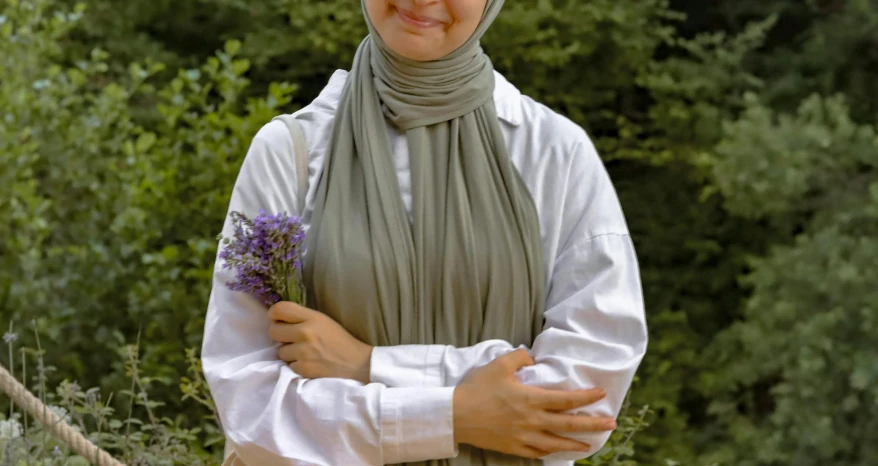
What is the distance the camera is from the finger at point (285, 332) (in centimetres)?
181

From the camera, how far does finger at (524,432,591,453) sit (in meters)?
1.80

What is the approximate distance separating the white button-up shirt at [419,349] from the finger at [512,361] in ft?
0.06

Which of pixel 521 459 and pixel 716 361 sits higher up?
pixel 521 459

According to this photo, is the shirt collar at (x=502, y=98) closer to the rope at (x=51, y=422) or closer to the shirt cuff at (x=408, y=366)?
the shirt cuff at (x=408, y=366)

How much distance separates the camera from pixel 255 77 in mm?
6160

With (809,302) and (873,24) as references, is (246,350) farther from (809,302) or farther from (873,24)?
(873,24)

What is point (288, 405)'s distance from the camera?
5.98 ft

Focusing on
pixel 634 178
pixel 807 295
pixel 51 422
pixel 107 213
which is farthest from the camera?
pixel 634 178

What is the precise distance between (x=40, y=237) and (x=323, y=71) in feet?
6.51

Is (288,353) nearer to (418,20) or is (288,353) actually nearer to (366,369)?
(366,369)

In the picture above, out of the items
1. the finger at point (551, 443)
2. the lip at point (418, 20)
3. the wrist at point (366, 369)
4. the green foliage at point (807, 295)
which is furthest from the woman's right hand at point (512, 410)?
the green foliage at point (807, 295)

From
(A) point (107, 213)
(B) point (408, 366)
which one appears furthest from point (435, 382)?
(A) point (107, 213)

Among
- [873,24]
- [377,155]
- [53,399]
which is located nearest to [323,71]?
[53,399]

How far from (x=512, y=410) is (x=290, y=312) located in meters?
0.35
